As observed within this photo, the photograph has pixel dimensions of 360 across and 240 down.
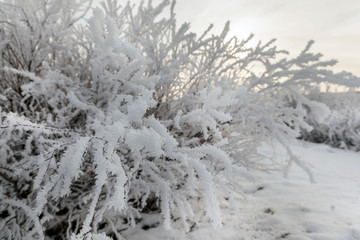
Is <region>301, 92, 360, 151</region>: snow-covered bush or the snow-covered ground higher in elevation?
<region>301, 92, 360, 151</region>: snow-covered bush

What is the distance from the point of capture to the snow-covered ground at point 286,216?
1789 mm

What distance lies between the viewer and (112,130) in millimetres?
802

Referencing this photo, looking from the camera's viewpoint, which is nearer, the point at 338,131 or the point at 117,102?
the point at 117,102

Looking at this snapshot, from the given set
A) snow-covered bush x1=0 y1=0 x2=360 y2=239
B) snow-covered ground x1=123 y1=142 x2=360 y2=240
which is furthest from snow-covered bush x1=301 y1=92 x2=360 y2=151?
snow-covered bush x1=0 y1=0 x2=360 y2=239

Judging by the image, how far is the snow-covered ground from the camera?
5.87 feet

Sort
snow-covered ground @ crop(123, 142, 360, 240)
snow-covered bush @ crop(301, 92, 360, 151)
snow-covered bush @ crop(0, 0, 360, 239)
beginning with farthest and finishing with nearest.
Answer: snow-covered bush @ crop(301, 92, 360, 151) < snow-covered ground @ crop(123, 142, 360, 240) < snow-covered bush @ crop(0, 0, 360, 239)

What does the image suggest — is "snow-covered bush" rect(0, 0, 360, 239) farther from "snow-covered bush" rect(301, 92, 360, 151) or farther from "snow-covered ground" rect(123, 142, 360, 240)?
"snow-covered bush" rect(301, 92, 360, 151)

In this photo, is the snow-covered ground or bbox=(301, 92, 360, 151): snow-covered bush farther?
bbox=(301, 92, 360, 151): snow-covered bush

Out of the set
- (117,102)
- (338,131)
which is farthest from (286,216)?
(338,131)

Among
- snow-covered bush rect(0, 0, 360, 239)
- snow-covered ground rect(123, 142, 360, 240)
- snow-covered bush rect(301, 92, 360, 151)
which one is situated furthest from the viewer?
snow-covered bush rect(301, 92, 360, 151)

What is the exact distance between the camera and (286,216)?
2.05 meters

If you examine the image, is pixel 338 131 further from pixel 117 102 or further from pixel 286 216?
pixel 117 102

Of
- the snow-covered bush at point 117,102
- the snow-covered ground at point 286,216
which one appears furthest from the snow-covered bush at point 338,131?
the snow-covered bush at point 117,102

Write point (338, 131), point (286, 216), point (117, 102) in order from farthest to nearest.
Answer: point (338, 131)
point (286, 216)
point (117, 102)
